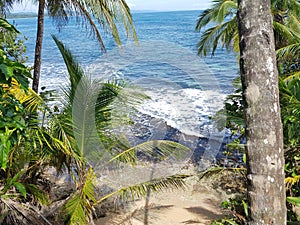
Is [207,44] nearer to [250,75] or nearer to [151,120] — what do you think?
[151,120]

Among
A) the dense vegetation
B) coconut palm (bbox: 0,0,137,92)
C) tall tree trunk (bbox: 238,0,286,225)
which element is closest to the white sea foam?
the dense vegetation

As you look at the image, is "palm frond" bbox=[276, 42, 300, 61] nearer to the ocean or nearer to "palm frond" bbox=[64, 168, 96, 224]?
the ocean

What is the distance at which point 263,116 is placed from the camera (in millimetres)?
2133

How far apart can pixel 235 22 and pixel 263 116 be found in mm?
7245

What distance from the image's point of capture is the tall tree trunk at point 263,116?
7.00ft

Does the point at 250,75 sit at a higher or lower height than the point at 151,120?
higher

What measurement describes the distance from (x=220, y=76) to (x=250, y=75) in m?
17.4

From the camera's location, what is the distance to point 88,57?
2278 centimetres

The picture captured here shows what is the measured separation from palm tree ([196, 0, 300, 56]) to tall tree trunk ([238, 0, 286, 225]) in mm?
6307

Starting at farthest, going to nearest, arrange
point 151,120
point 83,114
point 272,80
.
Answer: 1. point 151,120
2. point 83,114
3. point 272,80

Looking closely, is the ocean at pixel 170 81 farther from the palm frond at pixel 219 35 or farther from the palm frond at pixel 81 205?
the palm frond at pixel 81 205

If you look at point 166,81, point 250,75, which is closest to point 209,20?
point 250,75

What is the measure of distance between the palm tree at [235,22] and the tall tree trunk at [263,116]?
6.31 m

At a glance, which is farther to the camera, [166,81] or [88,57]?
[88,57]
